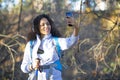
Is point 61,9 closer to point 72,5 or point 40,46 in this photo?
point 72,5

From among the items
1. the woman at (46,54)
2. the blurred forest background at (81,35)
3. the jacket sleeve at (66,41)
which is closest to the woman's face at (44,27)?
the woman at (46,54)

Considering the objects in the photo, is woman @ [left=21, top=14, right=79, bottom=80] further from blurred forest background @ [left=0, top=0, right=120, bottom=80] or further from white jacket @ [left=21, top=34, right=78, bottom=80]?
blurred forest background @ [left=0, top=0, right=120, bottom=80]

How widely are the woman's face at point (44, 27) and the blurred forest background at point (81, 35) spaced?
3.23 metres

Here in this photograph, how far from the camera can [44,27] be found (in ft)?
9.39

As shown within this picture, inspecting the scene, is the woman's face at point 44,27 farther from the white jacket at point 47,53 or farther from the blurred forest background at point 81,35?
the blurred forest background at point 81,35

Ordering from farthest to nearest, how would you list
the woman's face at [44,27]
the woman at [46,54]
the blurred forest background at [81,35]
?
the blurred forest background at [81,35] → the woman's face at [44,27] → the woman at [46,54]

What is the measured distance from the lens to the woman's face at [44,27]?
9.33ft

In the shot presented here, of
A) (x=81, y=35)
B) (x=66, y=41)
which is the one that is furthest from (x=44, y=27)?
(x=81, y=35)

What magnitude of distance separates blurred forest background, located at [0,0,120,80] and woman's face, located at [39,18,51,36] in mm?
3227

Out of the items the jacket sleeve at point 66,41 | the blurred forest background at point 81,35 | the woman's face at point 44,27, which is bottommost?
the blurred forest background at point 81,35

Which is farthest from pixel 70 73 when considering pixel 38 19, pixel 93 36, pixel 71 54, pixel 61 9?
pixel 38 19

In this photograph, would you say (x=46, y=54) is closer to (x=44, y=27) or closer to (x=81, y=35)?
(x=44, y=27)

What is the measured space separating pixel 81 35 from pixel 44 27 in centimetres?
327

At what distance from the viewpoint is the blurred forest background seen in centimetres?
605
